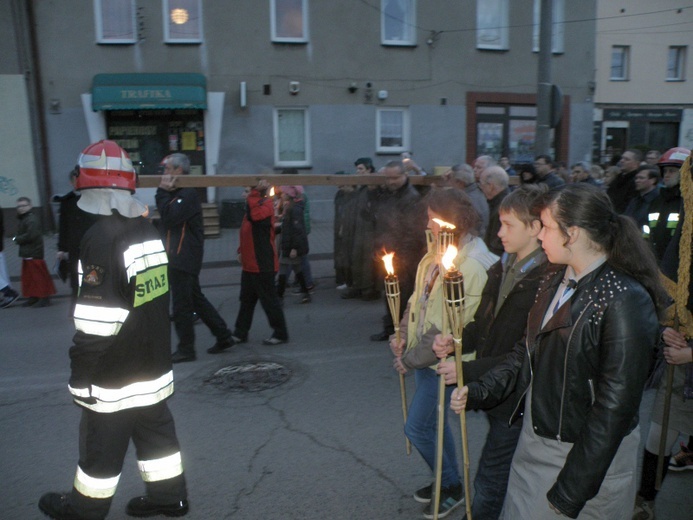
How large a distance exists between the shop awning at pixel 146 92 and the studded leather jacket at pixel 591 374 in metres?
14.2

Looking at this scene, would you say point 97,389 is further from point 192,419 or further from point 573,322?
point 573,322

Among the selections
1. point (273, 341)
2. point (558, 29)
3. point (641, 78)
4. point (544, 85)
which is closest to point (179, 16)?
point (544, 85)

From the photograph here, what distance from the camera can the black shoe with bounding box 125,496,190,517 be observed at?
3404 mm

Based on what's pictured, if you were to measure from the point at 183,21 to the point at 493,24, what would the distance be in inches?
336

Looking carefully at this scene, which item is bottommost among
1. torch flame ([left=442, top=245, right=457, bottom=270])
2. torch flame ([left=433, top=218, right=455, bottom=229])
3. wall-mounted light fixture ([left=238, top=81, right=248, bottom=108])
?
torch flame ([left=442, top=245, right=457, bottom=270])

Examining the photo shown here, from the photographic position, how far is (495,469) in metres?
2.81

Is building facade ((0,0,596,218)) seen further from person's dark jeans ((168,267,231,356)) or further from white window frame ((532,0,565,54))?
person's dark jeans ((168,267,231,356))

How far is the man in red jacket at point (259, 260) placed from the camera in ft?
20.8

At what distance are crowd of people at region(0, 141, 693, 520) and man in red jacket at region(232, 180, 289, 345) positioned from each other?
300cm

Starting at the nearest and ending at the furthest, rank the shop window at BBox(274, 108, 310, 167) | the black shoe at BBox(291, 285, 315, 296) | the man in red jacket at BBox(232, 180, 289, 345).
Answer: the man in red jacket at BBox(232, 180, 289, 345)
the black shoe at BBox(291, 285, 315, 296)
the shop window at BBox(274, 108, 310, 167)

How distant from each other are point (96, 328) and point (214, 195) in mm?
13511

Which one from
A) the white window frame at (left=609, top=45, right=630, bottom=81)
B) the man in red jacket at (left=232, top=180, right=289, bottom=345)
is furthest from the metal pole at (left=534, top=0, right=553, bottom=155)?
the white window frame at (left=609, top=45, right=630, bottom=81)

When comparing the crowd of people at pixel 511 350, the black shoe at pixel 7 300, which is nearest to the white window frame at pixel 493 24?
the crowd of people at pixel 511 350

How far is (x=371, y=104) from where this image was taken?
1689 cm
